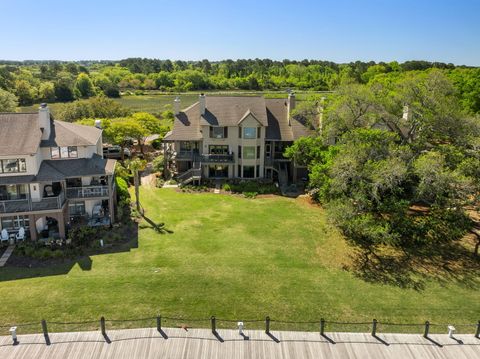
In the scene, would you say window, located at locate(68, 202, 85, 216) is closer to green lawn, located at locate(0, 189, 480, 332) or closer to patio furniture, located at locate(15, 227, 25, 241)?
patio furniture, located at locate(15, 227, 25, 241)

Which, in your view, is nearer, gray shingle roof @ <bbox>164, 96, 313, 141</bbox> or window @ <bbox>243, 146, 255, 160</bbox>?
window @ <bbox>243, 146, 255, 160</bbox>

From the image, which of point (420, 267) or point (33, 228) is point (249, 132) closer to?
point (420, 267)

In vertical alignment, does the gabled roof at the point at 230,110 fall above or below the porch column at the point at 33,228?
above

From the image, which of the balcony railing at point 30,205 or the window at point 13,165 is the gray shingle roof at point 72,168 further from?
the balcony railing at point 30,205

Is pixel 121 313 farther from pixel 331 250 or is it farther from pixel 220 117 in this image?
pixel 220 117

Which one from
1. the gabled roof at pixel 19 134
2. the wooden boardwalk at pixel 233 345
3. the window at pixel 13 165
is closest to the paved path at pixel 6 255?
the window at pixel 13 165

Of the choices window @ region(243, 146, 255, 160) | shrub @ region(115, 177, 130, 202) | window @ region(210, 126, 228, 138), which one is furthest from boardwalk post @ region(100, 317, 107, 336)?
window @ region(210, 126, 228, 138)

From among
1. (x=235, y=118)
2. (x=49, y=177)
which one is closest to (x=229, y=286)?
(x=49, y=177)
